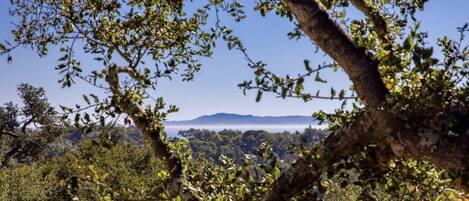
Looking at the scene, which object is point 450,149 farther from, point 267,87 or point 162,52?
point 162,52

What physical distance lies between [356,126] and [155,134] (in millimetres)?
2659

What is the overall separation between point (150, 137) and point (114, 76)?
0.98 m

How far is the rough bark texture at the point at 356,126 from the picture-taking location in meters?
3.16

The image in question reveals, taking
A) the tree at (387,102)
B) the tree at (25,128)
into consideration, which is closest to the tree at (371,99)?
the tree at (387,102)

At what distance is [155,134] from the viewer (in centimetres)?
543

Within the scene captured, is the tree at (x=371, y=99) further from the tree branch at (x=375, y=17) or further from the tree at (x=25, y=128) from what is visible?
the tree at (x=25, y=128)

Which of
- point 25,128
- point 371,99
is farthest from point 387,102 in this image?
A: point 25,128

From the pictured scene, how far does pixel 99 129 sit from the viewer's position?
447cm

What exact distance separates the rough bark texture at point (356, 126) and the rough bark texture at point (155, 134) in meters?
1.51

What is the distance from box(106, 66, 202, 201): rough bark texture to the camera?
4.78 meters

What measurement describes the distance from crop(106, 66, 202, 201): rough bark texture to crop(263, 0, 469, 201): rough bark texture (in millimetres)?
1506

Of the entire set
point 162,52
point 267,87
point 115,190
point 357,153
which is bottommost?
point 115,190

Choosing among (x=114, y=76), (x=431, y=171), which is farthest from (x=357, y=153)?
(x=114, y=76)

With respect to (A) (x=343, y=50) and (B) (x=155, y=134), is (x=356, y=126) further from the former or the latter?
(B) (x=155, y=134)
